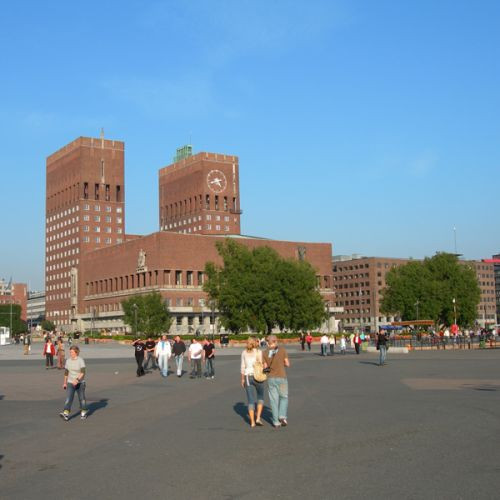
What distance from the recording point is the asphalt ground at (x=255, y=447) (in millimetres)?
8977

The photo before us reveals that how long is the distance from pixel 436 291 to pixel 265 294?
32560 millimetres

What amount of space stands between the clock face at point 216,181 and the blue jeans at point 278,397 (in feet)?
545

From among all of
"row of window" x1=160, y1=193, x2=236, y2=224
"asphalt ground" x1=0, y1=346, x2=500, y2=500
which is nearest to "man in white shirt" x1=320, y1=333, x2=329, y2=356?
"asphalt ground" x1=0, y1=346, x2=500, y2=500

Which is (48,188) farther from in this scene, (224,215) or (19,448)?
(19,448)

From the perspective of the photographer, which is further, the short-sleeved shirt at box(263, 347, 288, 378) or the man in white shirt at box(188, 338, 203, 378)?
the man in white shirt at box(188, 338, 203, 378)

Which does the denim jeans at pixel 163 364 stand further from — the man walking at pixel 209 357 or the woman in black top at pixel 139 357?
the man walking at pixel 209 357

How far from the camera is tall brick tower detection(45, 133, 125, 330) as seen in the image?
166m

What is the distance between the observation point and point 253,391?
15.0 m

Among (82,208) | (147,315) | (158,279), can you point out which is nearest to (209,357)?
(147,315)

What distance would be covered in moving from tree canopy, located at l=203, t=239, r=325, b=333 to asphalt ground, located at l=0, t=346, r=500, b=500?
6904 cm

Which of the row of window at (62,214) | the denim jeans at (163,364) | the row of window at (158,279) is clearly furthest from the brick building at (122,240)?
the denim jeans at (163,364)

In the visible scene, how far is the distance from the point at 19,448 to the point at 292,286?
3157 inches

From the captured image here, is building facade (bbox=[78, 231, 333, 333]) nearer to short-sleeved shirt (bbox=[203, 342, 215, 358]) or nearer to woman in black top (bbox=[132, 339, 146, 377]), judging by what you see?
woman in black top (bbox=[132, 339, 146, 377])

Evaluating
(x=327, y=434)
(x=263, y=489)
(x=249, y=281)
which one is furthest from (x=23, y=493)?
(x=249, y=281)
